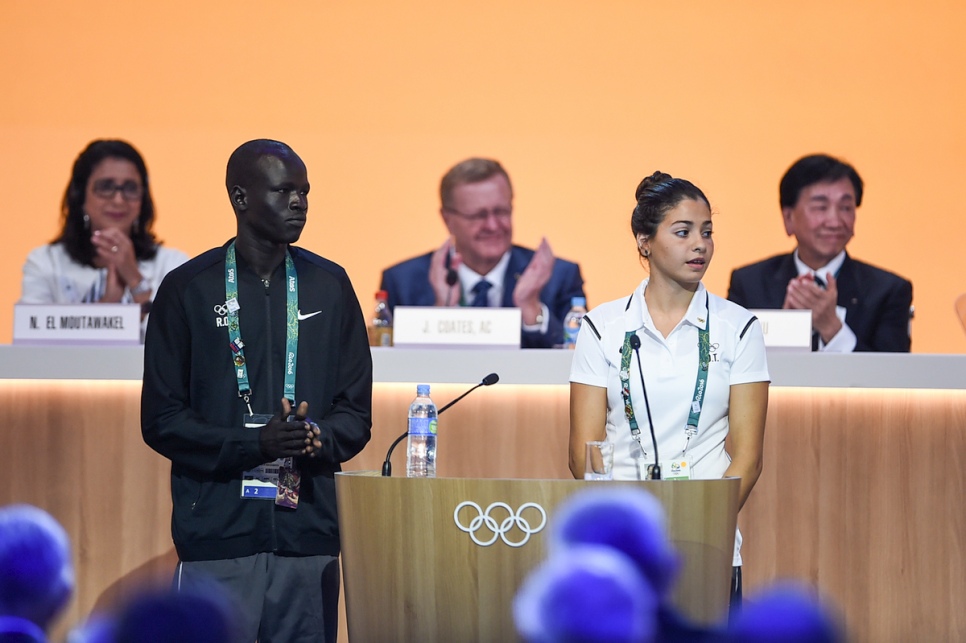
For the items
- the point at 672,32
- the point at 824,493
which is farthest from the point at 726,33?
the point at 824,493

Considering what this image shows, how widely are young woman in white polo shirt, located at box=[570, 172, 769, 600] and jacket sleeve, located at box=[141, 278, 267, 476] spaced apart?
800 millimetres

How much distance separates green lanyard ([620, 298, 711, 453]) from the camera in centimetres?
262

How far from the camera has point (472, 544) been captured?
2062 millimetres

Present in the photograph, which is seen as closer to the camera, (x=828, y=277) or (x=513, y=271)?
(x=828, y=277)

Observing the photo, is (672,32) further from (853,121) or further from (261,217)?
(261,217)

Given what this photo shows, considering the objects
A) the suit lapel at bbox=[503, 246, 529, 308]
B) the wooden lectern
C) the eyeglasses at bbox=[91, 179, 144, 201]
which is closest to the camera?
the wooden lectern

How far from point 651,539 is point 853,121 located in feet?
20.3

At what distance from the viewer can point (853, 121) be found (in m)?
6.23

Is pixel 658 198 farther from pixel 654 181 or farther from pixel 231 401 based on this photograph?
pixel 231 401

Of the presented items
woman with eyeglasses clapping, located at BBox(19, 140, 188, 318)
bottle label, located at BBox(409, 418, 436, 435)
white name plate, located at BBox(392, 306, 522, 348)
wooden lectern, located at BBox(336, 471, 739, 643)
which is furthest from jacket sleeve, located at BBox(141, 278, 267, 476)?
woman with eyeglasses clapping, located at BBox(19, 140, 188, 318)

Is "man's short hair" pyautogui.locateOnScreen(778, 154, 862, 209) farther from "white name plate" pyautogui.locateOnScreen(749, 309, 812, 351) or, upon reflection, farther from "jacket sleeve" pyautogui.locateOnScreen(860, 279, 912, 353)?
"white name plate" pyautogui.locateOnScreen(749, 309, 812, 351)

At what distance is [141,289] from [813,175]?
3.48 m

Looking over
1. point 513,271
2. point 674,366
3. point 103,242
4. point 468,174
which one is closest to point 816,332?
point 513,271

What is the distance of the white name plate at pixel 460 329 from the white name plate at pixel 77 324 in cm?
98
